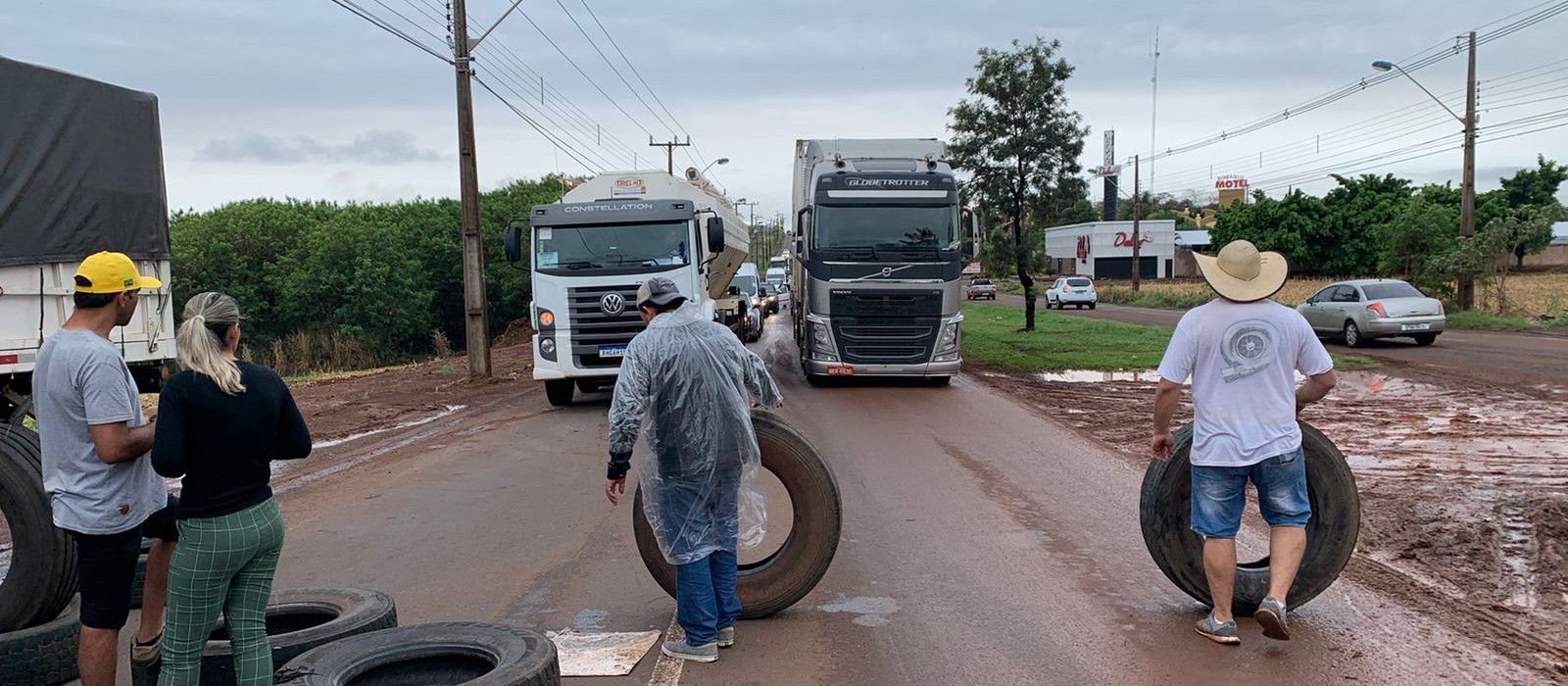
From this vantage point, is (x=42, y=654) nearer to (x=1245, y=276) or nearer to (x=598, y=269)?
(x=1245, y=276)

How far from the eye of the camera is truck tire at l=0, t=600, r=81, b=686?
4637 millimetres

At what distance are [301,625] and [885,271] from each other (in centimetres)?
1251

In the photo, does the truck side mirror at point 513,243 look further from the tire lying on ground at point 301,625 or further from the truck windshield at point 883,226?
the tire lying on ground at point 301,625

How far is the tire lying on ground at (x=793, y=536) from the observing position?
5.59 meters

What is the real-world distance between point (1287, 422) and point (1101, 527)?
2.74 meters

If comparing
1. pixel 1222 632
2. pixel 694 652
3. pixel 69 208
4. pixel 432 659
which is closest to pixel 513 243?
pixel 69 208

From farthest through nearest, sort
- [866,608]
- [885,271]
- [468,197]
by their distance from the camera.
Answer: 1. [468,197]
2. [885,271]
3. [866,608]

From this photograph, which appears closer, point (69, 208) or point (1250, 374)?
point (1250, 374)

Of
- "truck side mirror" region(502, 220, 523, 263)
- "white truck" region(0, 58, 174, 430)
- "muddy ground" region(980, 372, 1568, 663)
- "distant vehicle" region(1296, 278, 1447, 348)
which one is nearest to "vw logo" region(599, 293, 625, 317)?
"truck side mirror" region(502, 220, 523, 263)

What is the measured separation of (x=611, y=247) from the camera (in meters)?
14.9

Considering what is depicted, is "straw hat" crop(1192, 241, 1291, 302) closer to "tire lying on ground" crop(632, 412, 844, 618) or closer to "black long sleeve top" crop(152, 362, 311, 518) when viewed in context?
"tire lying on ground" crop(632, 412, 844, 618)

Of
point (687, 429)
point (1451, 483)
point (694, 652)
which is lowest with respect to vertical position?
point (1451, 483)

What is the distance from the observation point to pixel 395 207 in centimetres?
4544

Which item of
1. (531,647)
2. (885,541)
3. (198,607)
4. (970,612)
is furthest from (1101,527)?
(198,607)
